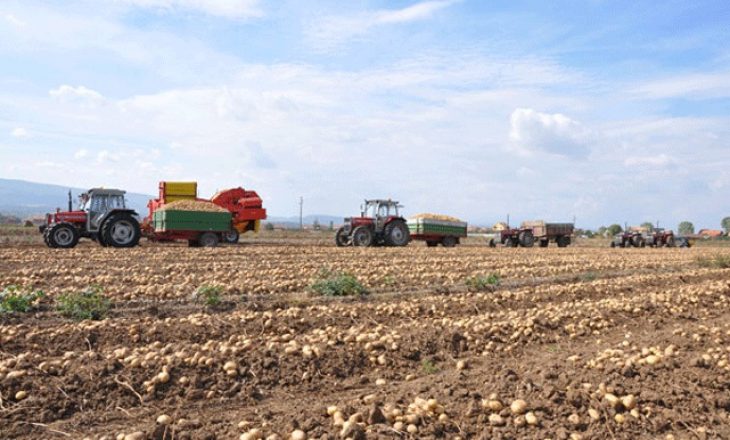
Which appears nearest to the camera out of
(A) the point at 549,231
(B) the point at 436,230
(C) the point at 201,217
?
(C) the point at 201,217

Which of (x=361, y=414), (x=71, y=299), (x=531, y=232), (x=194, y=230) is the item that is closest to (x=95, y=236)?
(x=194, y=230)

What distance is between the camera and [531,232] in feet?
109

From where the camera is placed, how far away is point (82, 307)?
8039 mm

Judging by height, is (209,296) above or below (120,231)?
below

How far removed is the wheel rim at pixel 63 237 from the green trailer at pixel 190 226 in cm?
283

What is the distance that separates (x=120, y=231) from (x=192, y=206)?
3.00m

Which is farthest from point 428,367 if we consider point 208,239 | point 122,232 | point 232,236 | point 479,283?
point 232,236

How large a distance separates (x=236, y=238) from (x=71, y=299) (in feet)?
55.9

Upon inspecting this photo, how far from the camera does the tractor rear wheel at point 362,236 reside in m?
24.4

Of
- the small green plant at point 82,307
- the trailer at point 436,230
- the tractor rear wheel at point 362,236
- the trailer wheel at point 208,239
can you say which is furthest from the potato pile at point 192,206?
the small green plant at point 82,307

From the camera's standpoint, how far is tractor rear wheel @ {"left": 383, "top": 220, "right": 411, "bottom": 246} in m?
24.7

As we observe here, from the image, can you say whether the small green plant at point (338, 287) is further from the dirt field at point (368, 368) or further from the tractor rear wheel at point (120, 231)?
the tractor rear wheel at point (120, 231)

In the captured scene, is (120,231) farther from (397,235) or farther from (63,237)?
(397,235)

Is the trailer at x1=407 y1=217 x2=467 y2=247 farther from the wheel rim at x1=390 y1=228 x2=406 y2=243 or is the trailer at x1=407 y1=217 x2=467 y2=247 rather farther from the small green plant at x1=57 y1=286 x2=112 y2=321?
the small green plant at x1=57 y1=286 x2=112 y2=321
